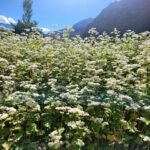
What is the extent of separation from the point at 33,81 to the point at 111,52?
1.45 metres

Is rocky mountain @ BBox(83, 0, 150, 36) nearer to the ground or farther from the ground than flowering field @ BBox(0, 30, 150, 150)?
farther from the ground

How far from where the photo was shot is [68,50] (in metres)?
6.06

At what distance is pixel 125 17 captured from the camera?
27.8 metres

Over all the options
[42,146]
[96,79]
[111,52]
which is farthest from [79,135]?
[111,52]

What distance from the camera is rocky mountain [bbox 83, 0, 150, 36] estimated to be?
1007 inches

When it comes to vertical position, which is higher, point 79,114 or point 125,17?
point 125,17

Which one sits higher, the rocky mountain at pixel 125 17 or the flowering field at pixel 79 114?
the rocky mountain at pixel 125 17

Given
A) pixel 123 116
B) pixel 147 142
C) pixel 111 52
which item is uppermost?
pixel 111 52

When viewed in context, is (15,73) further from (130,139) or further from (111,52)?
(130,139)

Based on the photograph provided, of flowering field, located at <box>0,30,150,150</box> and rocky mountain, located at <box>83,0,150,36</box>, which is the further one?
rocky mountain, located at <box>83,0,150,36</box>

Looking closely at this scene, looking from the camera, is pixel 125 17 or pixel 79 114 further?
pixel 125 17

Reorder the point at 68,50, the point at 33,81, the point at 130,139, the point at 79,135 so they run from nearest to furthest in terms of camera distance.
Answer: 1. the point at 79,135
2. the point at 130,139
3. the point at 33,81
4. the point at 68,50

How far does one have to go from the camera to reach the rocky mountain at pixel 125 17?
25.6 m

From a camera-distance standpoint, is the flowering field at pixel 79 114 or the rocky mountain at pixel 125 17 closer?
the flowering field at pixel 79 114
